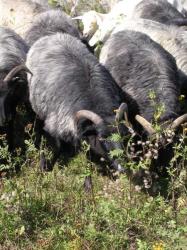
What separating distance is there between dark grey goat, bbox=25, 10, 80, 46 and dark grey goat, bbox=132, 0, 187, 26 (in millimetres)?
1548

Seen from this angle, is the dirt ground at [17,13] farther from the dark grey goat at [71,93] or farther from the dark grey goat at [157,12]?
the dark grey goat at [71,93]

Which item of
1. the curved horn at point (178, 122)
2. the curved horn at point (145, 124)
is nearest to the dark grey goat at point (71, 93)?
the curved horn at point (145, 124)

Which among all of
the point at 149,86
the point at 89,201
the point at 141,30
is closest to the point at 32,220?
the point at 89,201

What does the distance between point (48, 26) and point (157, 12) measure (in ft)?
7.85

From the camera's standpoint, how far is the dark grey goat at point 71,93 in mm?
6598

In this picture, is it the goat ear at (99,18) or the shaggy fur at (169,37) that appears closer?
the shaggy fur at (169,37)

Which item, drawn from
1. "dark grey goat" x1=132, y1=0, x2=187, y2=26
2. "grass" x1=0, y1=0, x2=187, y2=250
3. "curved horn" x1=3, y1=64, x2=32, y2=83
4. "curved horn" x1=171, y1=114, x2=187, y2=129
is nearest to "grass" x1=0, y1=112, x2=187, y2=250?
"grass" x1=0, y1=0, x2=187, y2=250

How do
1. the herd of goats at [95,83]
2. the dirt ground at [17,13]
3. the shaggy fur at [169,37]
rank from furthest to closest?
the dirt ground at [17,13]
the shaggy fur at [169,37]
the herd of goats at [95,83]

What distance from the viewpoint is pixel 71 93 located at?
712 centimetres

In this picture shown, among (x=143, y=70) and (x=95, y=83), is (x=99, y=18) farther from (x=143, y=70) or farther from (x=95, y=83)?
(x=95, y=83)

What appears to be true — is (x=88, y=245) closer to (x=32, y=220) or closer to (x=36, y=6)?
(x=32, y=220)

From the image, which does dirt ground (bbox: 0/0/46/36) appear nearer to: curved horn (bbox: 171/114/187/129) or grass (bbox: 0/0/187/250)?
curved horn (bbox: 171/114/187/129)

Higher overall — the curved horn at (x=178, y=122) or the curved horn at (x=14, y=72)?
the curved horn at (x=14, y=72)

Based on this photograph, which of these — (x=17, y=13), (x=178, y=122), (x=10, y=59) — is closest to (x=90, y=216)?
(x=178, y=122)
